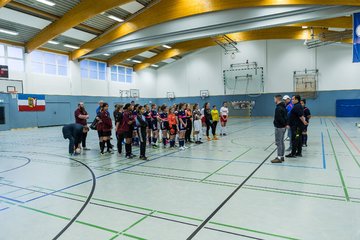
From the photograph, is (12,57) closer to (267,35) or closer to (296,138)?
(296,138)

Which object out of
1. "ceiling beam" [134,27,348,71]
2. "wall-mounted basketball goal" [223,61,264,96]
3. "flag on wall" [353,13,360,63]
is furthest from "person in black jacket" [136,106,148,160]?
"wall-mounted basketball goal" [223,61,264,96]

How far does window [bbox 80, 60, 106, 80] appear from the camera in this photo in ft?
86.7

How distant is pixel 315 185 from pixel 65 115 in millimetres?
24524

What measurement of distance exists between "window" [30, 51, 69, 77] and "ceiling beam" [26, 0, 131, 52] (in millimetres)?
1250

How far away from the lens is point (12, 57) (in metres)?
20.3

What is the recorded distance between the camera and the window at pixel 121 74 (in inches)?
1187

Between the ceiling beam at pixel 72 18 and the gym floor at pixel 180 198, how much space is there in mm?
11858

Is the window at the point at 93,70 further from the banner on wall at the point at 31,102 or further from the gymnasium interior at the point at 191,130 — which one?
the banner on wall at the point at 31,102

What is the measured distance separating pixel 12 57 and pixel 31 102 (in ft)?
12.8

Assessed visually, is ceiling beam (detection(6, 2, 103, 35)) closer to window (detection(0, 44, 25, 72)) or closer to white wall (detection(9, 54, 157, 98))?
window (detection(0, 44, 25, 72))

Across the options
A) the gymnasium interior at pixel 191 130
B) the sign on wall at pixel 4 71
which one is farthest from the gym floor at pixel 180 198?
the sign on wall at pixel 4 71

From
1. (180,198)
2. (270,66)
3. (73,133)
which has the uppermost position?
(270,66)

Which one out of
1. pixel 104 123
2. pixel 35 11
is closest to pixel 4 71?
pixel 35 11

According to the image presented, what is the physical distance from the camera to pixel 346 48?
25.5 meters
